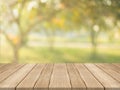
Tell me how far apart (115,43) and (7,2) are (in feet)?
49.1

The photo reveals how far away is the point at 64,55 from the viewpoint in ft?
74.1

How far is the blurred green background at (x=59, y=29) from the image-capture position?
1385cm

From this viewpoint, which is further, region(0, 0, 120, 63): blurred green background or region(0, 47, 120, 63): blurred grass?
region(0, 47, 120, 63): blurred grass

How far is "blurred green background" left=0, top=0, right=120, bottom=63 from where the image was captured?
1385 centimetres

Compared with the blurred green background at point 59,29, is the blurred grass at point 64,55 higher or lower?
lower

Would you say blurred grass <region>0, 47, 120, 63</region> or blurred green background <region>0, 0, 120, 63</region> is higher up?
blurred green background <region>0, 0, 120, 63</region>

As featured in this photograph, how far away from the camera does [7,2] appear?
1420 cm

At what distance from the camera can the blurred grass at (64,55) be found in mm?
21172

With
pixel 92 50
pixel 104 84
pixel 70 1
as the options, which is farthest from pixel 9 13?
pixel 104 84

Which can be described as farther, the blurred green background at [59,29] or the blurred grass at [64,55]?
the blurred grass at [64,55]

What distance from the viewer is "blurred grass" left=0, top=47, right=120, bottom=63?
21172 millimetres

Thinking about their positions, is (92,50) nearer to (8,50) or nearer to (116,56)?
(116,56)

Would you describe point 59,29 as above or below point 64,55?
above

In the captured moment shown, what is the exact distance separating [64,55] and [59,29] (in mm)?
2060
